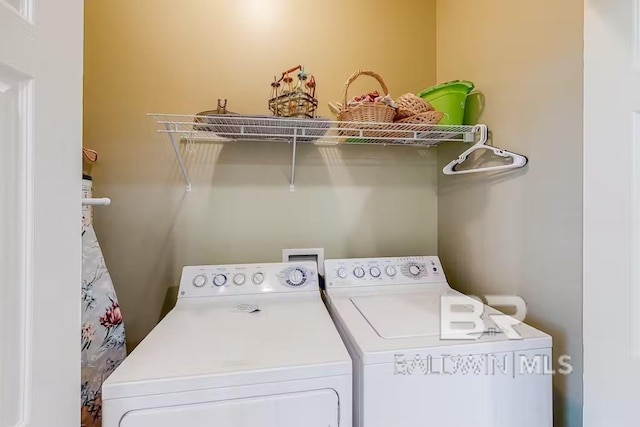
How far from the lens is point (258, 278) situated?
1448mm

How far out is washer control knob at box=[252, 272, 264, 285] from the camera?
1.44 metres

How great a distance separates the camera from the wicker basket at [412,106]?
1.37m

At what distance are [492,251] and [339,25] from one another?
1.41 m

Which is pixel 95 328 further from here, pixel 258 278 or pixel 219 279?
pixel 258 278

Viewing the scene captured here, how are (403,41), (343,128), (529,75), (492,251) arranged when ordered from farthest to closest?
(403,41) → (343,128) → (492,251) → (529,75)

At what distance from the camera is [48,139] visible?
23.1 inches

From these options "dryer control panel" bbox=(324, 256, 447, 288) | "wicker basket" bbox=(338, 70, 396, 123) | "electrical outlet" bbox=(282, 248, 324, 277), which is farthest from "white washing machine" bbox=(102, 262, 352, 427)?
"wicker basket" bbox=(338, 70, 396, 123)

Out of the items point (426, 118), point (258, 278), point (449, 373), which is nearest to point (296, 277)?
point (258, 278)

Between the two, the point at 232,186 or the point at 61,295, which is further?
the point at 232,186

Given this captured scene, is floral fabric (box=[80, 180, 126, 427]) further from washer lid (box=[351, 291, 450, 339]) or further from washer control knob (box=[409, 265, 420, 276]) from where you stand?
washer control knob (box=[409, 265, 420, 276])

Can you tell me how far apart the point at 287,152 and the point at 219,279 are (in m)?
0.74
